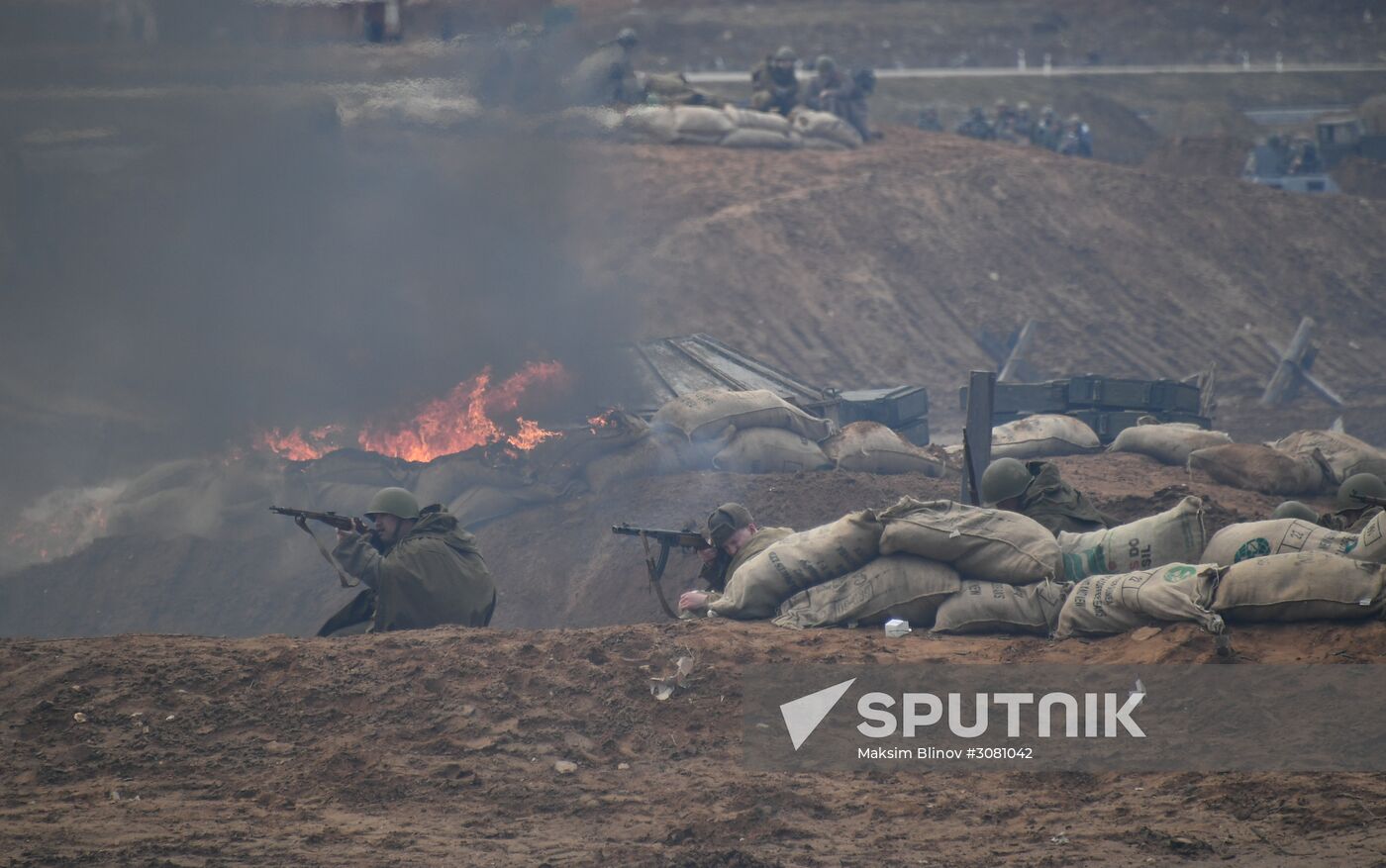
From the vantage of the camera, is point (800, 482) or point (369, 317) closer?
point (800, 482)

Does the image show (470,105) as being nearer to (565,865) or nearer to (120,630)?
(120,630)

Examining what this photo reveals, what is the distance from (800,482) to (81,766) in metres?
6.98

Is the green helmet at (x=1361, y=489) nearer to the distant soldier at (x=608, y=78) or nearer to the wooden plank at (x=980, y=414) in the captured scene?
the wooden plank at (x=980, y=414)

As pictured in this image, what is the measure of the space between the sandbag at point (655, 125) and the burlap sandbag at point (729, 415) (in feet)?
32.0

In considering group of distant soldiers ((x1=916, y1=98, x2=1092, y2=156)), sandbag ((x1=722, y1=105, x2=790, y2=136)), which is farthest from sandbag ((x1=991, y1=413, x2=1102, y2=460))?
group of distant soldiers ((x1=916, y1=98, x2=1092, y2=156))

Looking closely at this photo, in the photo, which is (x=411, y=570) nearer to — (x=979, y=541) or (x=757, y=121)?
(x=979, y=541)

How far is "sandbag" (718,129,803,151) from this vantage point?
23547 millimetres

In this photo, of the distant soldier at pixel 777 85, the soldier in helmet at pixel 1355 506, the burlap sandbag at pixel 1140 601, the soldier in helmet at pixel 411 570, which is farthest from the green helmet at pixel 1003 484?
the distant soldier at pixel 777 85

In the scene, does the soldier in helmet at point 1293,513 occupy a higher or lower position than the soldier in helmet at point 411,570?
higher

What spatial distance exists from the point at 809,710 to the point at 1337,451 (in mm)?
7800

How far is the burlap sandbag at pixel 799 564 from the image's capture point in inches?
297

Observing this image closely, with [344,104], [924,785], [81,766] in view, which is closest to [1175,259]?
[344,104]

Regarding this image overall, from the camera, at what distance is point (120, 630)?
462 inches

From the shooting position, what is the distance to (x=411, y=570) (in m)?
7.82
